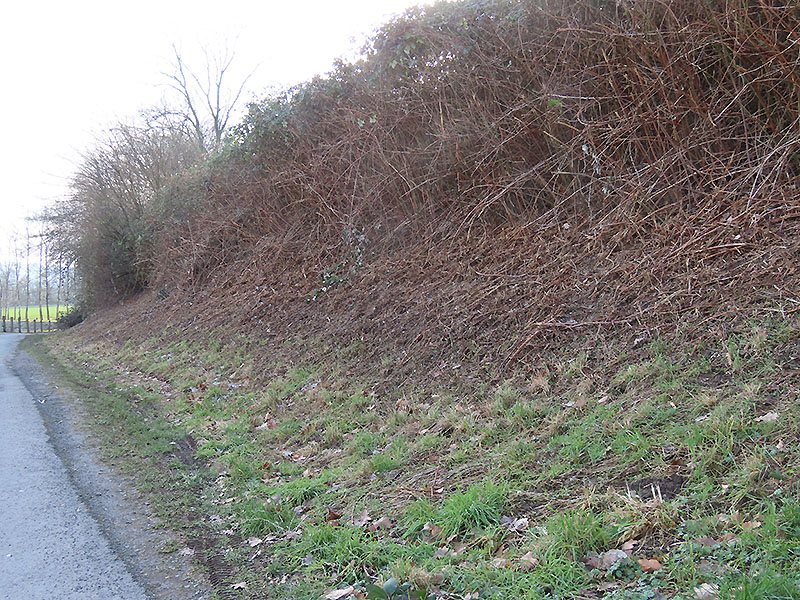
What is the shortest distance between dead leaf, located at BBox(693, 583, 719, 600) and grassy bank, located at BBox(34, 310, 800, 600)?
0.01m

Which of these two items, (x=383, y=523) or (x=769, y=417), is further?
(x=383, y=523)

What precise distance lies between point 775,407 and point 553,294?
3.23m

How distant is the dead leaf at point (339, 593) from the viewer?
3.68m

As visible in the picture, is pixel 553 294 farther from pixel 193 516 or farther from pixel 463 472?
pixel 193 516

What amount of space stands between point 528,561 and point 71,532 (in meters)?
3.49

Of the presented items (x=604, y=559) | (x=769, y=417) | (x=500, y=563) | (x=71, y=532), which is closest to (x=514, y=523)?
(x=500, y=563)

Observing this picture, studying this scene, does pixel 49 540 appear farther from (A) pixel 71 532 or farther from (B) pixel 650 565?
(B) pixel 650 565

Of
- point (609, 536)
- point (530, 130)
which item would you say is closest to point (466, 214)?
point (530, 130)

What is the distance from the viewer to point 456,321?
7742 millimetres

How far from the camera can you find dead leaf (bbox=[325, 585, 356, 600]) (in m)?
3.68

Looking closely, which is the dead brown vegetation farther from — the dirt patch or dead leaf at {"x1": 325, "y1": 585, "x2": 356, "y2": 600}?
dead leaf at {"x1": 325, "y1": 585, "x2": 356, "y2": 600}

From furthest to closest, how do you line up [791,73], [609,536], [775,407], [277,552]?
[791,73] < [277,552] < [775,407] < [609,536]

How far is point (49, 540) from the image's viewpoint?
4602 mm

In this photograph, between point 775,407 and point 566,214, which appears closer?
point 775,407
